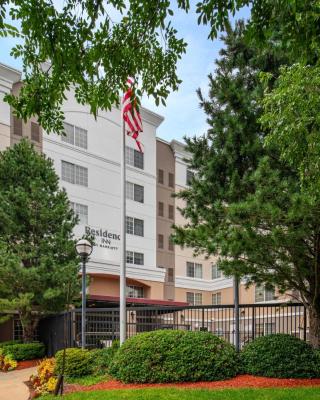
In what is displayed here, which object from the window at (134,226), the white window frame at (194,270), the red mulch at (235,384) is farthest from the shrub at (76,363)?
the white window frame at (194,270)

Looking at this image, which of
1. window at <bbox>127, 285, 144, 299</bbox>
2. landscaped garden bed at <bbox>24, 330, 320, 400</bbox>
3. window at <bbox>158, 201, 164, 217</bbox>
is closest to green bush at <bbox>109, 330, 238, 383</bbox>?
landscaped garden bed at <bbox>24, 330, 320, 400</bbox>

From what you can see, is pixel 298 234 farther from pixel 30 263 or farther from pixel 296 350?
pixel 30 263

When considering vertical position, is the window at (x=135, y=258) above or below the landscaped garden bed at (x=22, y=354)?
above

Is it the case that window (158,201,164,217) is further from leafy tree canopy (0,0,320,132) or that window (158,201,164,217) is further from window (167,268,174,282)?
leafy tree canopy (0,0,320,132)

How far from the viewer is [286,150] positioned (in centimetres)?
784

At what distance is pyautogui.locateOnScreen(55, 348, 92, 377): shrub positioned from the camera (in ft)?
39.0

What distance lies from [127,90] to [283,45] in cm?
202

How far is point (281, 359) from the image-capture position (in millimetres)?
10109

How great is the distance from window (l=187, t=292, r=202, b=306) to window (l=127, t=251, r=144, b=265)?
7.21 m

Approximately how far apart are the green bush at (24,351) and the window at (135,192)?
18500 mm

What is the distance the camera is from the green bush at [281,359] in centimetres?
998

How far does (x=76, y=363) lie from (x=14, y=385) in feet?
6.43

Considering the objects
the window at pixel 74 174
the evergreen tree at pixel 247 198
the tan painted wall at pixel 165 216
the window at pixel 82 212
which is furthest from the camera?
the tan painted wall at pixel 165 216

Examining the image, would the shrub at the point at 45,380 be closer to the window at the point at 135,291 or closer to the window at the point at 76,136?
the window at the point at 76,136
